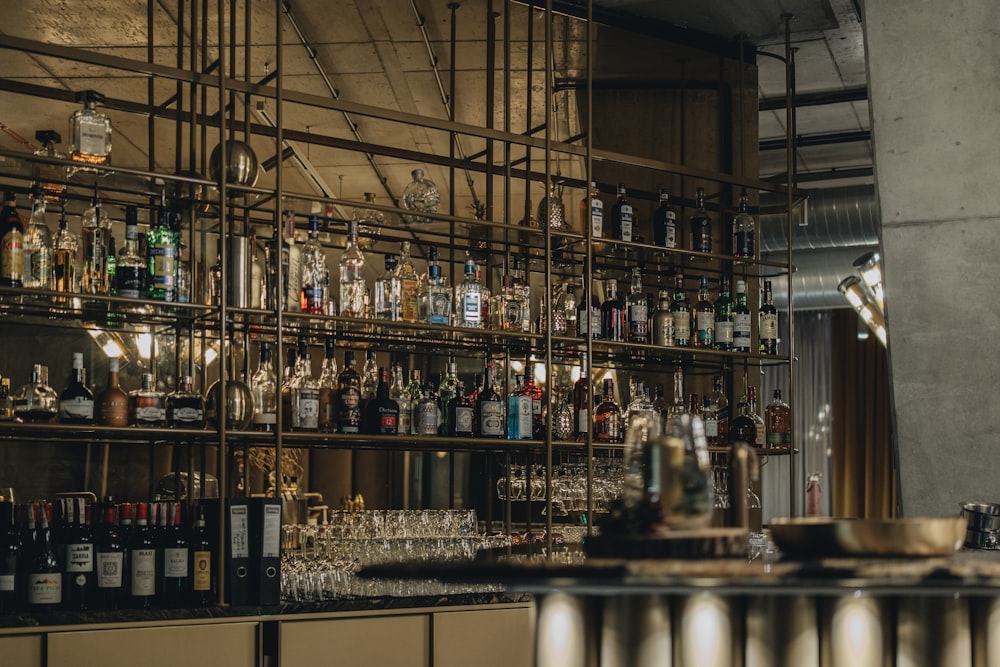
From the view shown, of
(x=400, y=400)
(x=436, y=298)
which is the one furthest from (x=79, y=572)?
(x=436, y=298)

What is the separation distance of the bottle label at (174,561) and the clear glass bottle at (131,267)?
0.81m

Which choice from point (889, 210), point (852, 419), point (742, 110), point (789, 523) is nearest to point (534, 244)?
point (889, 210)

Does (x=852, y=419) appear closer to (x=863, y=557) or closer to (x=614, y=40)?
(x=614, y=40)

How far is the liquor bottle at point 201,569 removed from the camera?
3723mm

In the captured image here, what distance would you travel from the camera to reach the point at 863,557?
1.65 m

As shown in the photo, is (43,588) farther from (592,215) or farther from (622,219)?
(622,219)

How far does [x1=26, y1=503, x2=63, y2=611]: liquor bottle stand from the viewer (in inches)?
136

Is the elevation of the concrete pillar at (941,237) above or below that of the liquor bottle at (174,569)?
above

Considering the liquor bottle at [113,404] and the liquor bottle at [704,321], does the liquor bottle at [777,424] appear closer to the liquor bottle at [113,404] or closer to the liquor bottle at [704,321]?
the liquor bottle at [704,321]

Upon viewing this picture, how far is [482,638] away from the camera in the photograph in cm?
414

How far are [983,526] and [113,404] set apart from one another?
8.64 feet

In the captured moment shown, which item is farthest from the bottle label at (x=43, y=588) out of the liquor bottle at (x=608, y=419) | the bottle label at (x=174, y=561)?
the liquor bottle at (x=608, y=419)

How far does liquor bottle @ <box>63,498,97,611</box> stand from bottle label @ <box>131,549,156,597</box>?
4.6 inches

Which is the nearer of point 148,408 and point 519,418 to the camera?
point 148,408
